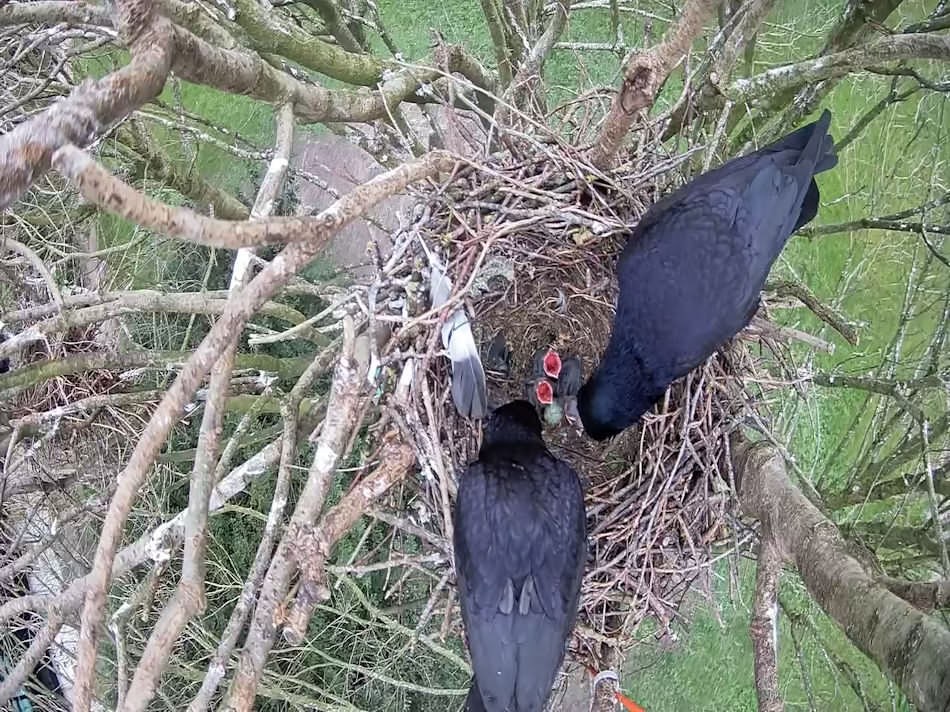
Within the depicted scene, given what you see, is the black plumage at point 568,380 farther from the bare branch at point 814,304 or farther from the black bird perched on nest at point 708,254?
the bare branch at point 814,304

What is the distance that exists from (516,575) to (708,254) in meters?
1.10

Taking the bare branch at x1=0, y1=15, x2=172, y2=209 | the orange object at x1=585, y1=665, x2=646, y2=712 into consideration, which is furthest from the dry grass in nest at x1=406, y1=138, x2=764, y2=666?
the bare branch at x1=0, y1=15, x2=172, y2=209

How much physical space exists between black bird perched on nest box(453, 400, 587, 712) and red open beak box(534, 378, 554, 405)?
0.51 metres

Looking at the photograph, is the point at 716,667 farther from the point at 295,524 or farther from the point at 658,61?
the point at 658,61

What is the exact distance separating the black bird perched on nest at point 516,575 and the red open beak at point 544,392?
0.51m

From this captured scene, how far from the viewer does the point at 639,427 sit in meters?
2.85

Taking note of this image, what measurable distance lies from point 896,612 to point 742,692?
3.75m

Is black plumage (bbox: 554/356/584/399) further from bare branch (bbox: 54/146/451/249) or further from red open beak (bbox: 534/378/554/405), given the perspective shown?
bare branch (bbox: 54/146/451/249)

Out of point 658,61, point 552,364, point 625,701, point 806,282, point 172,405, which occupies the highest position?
point 658,61

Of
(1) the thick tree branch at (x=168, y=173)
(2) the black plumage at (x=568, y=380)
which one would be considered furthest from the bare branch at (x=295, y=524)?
(1) the thick tree branch at (x=168, y=173)

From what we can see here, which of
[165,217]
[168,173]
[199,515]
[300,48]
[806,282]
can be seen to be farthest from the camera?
[806,282]

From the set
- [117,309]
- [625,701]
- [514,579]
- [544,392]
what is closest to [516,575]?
[514,579]

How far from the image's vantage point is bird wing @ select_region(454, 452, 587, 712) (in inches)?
90.3

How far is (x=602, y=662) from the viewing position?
2578 mm
